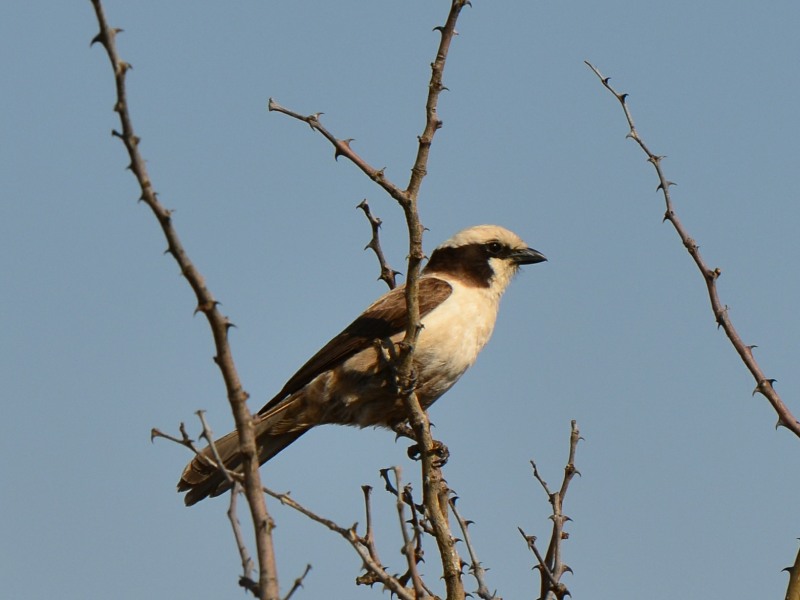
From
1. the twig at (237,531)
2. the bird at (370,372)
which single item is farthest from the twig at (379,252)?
the twig at (237,531)

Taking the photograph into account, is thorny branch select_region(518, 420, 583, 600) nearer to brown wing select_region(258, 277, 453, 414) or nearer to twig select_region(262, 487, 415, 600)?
twig select_region(262, 487, 415, 600)

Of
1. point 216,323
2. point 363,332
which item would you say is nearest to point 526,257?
point 363,332

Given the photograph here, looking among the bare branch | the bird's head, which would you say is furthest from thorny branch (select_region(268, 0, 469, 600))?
the bird's head

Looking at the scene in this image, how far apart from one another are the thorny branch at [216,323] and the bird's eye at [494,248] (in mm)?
5014

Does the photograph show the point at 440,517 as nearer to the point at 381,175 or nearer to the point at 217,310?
the point at 381,175

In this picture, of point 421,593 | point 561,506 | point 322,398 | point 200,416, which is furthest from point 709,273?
point 322,398

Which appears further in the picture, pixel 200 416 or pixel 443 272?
pixel 443 272

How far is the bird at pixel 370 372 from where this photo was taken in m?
6.91

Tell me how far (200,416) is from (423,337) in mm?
3581

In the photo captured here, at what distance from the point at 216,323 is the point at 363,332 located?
4.10m

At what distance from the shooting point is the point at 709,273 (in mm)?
4516

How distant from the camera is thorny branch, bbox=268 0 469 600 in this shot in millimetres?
4320

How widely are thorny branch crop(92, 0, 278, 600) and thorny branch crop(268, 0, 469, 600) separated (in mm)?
1546

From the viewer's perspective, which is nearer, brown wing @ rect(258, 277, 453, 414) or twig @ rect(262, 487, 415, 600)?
twig @ rect(262, 487, 415, 600)
